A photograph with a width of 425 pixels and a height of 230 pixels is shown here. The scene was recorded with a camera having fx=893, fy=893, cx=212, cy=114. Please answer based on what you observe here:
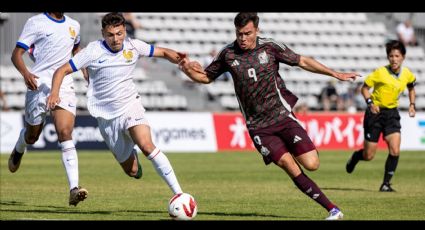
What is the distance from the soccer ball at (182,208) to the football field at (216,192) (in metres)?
0.28

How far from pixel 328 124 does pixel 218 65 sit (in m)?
18.7

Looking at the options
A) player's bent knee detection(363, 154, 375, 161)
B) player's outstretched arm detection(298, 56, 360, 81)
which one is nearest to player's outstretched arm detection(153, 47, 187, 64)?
player's outstretched arm detection(298, 56, 360, 81)

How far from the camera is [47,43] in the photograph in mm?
12156

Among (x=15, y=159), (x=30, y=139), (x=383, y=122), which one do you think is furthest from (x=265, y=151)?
(x=383, y=122)

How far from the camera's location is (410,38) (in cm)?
3766

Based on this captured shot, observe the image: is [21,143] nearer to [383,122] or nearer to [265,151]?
[265,151]

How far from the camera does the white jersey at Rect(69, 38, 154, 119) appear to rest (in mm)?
10898

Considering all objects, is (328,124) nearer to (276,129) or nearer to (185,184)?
(185,184)

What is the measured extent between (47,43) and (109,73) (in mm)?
1608

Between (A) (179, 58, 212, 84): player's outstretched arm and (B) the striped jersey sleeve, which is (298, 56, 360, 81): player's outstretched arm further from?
(B) the striped jersey sleeve

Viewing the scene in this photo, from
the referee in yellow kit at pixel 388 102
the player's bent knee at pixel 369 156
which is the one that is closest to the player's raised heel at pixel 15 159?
the referee in yellow kit at pixel 388 102

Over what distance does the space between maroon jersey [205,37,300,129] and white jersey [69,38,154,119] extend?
1.21 meters

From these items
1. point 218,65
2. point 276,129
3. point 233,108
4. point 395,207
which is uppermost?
point 218,65
